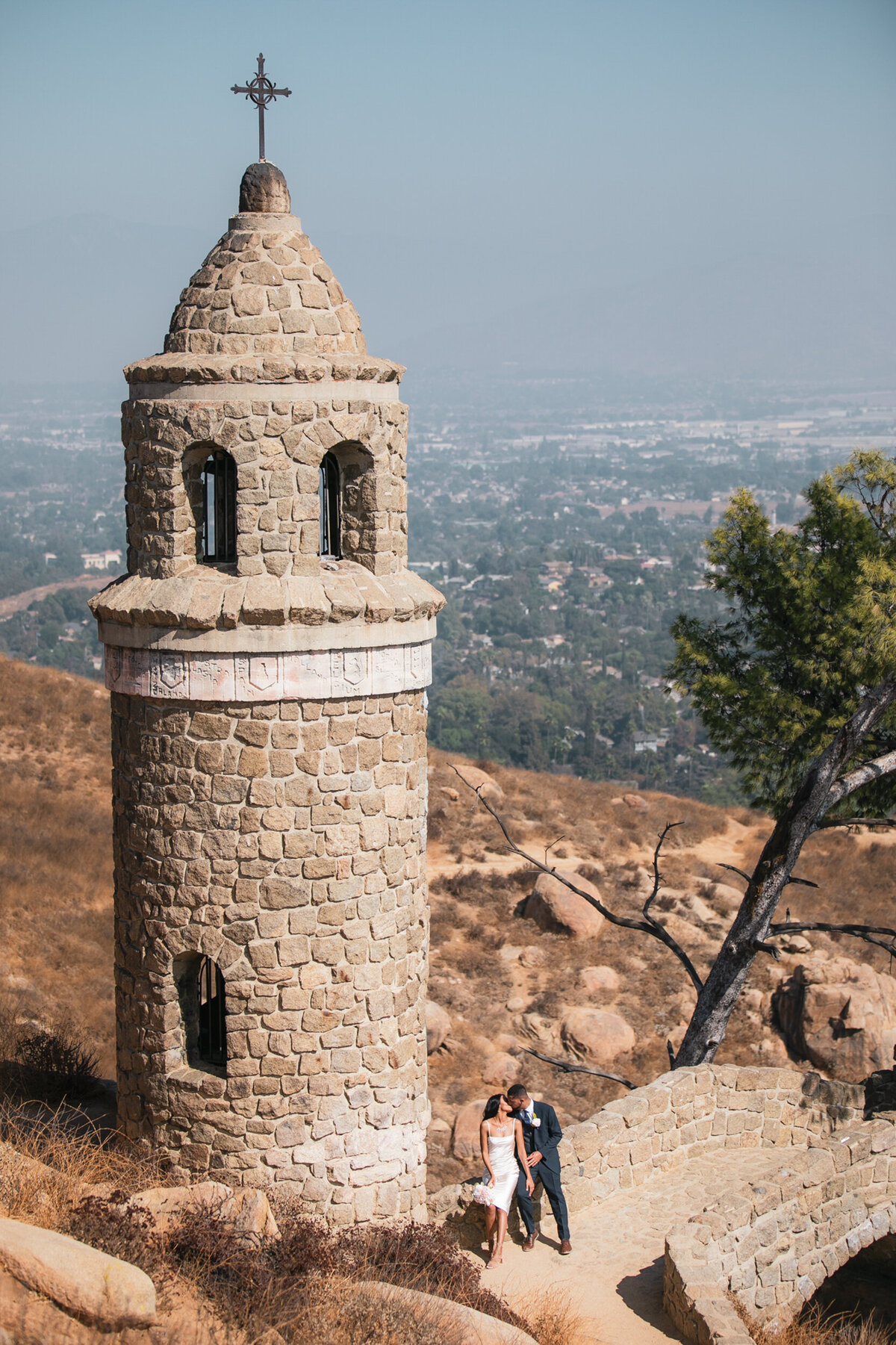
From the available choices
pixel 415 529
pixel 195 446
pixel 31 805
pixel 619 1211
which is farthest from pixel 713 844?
pixel 415 529

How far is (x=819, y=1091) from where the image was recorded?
38.9 ft

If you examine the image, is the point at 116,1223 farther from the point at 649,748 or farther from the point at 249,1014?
the point at 649,748

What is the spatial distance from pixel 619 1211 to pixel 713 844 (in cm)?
1613

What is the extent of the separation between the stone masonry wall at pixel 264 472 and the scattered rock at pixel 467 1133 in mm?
8036

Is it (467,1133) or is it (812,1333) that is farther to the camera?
(467,1133)

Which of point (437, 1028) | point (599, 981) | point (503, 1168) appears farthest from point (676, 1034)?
point (503, 1168)

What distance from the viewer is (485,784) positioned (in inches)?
1008

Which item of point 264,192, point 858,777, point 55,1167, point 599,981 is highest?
point 264,192

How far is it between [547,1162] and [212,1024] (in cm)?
266

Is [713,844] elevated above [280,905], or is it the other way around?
[280,905]

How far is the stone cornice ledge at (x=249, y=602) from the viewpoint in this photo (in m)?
7.40

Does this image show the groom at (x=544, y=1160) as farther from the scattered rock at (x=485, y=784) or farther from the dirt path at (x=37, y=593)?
the dirt path at (x=37, y=593)

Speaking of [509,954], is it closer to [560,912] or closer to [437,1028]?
[560,912]

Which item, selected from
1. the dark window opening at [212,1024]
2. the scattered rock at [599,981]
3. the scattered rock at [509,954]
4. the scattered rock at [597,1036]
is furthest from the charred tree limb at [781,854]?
the scattered rock at [509,954]
